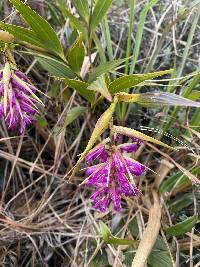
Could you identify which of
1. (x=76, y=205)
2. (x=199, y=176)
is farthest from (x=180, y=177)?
(x=76, y=205)

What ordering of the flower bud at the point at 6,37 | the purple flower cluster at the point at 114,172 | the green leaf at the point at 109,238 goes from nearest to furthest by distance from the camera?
the purple flower cluster at the point at 114,172
the flower bud at the point at 6,37
the green leaf at the point at 109,238

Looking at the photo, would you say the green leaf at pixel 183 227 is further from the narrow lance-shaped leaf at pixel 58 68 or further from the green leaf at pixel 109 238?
the narrow lance-shaped leaf at pixel 58 68

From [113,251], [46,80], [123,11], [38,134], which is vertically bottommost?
[113,251]

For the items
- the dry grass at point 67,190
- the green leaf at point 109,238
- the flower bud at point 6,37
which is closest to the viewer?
the flower bud at point 6,37

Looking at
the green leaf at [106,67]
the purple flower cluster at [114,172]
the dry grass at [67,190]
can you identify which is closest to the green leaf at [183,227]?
the dry grass at [67,190]

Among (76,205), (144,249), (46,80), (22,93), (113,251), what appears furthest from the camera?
(46,80)

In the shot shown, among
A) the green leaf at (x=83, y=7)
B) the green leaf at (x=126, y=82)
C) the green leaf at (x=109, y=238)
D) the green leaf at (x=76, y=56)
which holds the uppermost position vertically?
the green leaf at (x=83, y=7)

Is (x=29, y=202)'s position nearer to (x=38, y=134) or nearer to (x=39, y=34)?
→ (x=38, y=134)
